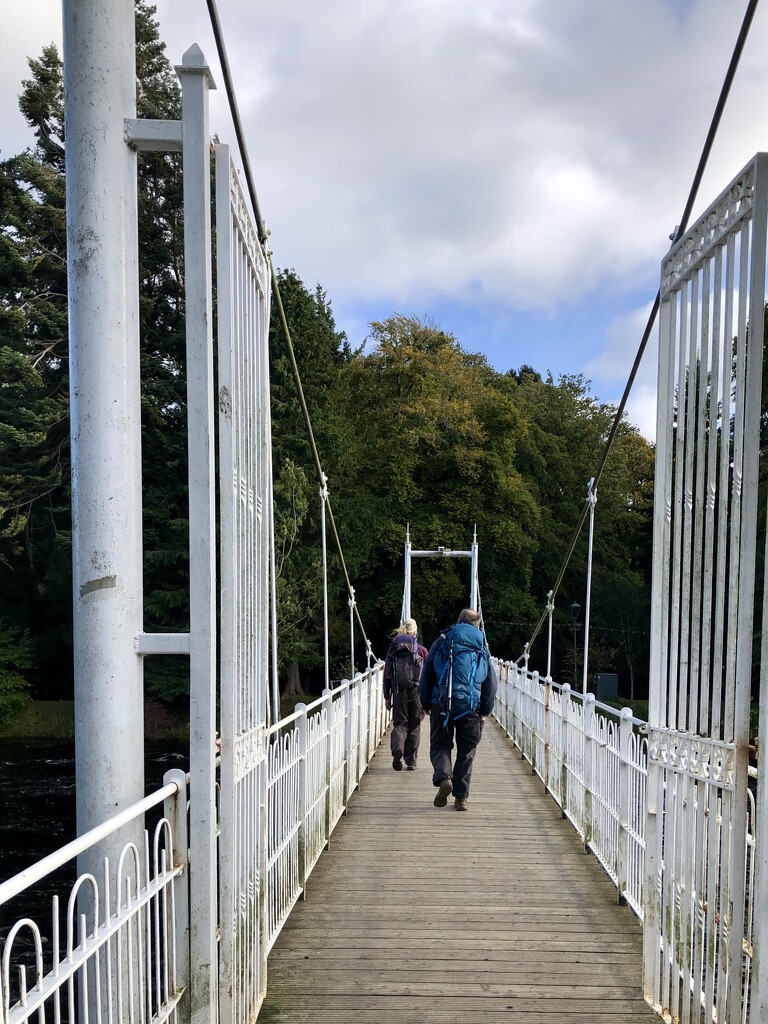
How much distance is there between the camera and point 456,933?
4324mm

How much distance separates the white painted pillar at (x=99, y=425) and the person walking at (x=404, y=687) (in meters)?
5.95

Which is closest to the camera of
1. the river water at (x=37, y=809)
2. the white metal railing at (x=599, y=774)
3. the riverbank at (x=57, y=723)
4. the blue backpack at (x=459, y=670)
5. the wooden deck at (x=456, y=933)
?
the wooden deck at (x=456, y=933)

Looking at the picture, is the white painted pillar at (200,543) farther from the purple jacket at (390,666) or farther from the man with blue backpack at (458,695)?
the purple jacket at (390,666)

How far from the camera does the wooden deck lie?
139 inches

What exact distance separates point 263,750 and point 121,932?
57.0 inches

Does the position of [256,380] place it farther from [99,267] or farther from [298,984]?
[298,984]

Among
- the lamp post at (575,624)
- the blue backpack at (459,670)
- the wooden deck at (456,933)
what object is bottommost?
the lamp post at (575,624)

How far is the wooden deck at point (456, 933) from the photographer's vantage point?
3.53 meters

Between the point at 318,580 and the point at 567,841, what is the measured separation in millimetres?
21132

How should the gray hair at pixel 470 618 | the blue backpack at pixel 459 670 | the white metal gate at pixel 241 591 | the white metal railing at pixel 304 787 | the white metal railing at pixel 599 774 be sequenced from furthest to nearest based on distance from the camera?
1. the gray hair at pixel 470 618
2. the blue backpack at pixel 459 670
3. the white metal railing at pixel 599 774
4. the white metal railing at pixel 304 787
5. the white metal gate at pixel 241 591

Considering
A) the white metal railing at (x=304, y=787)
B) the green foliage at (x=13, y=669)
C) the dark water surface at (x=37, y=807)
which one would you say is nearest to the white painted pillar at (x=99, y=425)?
the white metal railing at (x=304, y=787)

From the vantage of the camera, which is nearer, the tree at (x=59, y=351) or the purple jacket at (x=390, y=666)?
the purple jacket at (x=390, y=666)

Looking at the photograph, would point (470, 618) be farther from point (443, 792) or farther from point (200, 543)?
point (200, 543)

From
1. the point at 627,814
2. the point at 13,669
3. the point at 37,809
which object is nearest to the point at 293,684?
the point at 13,669
